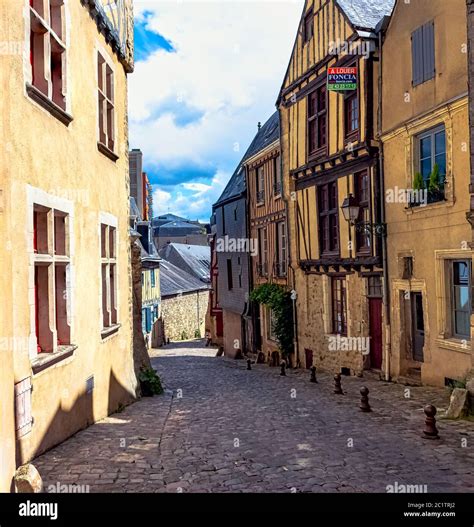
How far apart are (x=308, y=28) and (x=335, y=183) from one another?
4638mm

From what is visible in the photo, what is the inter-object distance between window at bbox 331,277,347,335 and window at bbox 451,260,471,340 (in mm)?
4376

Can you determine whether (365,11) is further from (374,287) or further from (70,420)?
(70,420)

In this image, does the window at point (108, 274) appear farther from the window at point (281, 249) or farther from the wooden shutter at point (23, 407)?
the window at point (281, 249)

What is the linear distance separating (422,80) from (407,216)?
260cm

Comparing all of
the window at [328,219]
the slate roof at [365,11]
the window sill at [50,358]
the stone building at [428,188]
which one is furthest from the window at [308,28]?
the window sill at [50,358]

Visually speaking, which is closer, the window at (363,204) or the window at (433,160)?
the window at (433,160)

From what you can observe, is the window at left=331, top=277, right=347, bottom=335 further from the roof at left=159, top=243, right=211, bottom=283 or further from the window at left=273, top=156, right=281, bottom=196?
the roof at left=159, top=243, right=211, bottom=283

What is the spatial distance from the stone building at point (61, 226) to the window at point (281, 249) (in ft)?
27.4

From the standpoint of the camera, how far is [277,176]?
1897 cm

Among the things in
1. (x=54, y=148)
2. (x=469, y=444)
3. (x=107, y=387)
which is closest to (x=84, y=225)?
(x=54, y=148)

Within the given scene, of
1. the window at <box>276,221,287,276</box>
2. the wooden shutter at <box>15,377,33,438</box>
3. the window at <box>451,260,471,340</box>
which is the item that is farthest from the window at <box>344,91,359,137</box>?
the wooden shutter at <box>15,377,33,438</box>

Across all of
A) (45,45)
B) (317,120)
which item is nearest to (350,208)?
(317,120)

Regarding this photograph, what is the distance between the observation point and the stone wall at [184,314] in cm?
3841

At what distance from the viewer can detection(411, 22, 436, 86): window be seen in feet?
34.9
